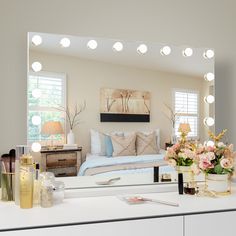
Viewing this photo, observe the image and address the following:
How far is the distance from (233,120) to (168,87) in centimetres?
58

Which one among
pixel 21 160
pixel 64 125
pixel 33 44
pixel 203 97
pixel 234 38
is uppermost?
pixel 234 38

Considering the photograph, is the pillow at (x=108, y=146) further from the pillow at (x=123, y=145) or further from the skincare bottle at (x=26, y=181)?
the skincare bottle at (x=26, y=181)

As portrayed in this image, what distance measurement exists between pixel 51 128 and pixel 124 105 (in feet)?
1.55

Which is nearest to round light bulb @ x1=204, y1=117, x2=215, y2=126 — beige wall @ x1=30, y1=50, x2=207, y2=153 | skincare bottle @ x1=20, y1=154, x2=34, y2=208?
beige wall @ x1=30, y1=50, x2=207, y2=153

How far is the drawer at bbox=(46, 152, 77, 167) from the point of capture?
63.0 inches

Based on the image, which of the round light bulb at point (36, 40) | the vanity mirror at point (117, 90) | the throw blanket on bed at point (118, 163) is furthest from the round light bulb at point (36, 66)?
the throw blanket on bed at point (118, 163)

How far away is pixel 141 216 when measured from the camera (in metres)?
1.21

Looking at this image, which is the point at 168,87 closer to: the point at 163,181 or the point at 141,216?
the point at 163,181

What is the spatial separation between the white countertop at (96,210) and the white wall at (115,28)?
0.46 meters

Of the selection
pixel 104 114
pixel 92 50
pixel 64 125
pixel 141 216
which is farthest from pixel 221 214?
pixel 92 50

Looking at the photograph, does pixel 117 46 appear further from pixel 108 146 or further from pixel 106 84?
pixel 108 146

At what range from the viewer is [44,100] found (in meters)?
1.61

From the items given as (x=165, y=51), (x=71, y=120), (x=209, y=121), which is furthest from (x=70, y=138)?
(x=209, y=121)

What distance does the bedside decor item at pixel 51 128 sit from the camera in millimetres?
1603
